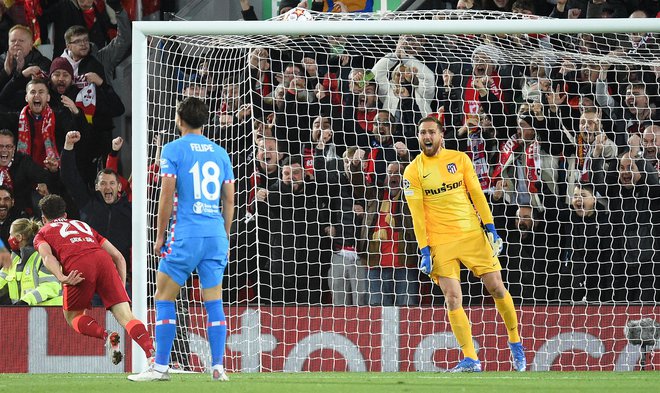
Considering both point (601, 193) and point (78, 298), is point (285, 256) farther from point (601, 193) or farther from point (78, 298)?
point (601, 193)

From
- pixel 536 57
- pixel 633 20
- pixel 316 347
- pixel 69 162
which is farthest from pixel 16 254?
pixel 633 20

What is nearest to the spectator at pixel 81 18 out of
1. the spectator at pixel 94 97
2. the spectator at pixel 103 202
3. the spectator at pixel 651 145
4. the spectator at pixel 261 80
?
the spectator at pixel 94 97

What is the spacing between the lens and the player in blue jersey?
22.2 ft

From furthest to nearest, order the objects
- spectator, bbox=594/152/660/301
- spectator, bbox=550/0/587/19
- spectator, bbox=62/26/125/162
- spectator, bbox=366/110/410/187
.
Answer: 1. spectator, bbox=62/26/125/162
2. spectator, bbox=550/0/587/19
3. spectator, bbox=366/110/410/187
4. spectator, bbox=594/152/660/301

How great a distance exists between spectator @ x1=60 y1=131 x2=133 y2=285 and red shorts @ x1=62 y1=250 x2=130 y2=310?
2.27 meters

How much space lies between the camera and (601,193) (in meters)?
10.5

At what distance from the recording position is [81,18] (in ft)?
Answer: 42.5

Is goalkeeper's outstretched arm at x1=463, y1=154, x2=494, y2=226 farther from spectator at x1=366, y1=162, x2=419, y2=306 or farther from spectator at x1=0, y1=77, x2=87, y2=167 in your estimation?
spectator at x1=0, y1=77, x2=87, y2=167

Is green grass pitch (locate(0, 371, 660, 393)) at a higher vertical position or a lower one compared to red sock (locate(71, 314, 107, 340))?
higher

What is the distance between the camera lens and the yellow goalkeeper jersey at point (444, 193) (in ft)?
27.8

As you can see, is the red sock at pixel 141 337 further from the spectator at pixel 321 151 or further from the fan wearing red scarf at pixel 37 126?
the fan wearing red scarf at pixel 37 126

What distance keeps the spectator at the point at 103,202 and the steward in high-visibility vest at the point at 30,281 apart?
855 millimetres

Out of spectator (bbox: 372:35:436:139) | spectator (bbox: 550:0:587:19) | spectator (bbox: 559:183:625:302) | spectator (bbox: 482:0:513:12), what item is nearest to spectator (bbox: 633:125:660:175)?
spectator (bbox: 559:183:625:302)

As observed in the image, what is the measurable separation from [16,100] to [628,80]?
661 centimetres
